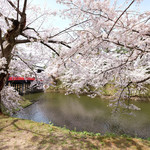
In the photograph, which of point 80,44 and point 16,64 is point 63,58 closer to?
point 80,44

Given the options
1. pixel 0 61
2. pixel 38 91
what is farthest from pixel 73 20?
pixel 38 91

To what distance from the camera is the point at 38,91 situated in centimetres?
2061

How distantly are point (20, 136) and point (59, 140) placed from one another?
4.05 feet

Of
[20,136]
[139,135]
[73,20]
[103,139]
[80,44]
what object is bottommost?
[139,135]

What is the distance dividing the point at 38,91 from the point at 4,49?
17862 mm

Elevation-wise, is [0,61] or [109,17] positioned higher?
[109,17]

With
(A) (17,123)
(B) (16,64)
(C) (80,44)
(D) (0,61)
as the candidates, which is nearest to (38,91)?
(B) (16,64)

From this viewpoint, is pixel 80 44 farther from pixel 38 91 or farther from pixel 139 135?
pixel 38 91

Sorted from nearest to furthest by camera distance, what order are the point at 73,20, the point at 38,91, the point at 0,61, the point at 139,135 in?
the point at 73,20 → the point at 0,61 → the point at 139,135 → the point at 38,91

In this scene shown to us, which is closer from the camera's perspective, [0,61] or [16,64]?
[0,61]

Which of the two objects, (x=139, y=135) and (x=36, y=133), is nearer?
(x=36, y=133)

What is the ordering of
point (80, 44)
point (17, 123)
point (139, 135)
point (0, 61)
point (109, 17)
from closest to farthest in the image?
point (109, 17)
point (80, 44)
point (0, 61)
point (17, 123)
point (139, 135)

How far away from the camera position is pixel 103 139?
12.0ft

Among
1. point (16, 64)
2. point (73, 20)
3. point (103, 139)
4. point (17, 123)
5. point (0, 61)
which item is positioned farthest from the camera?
point (16, 64)
